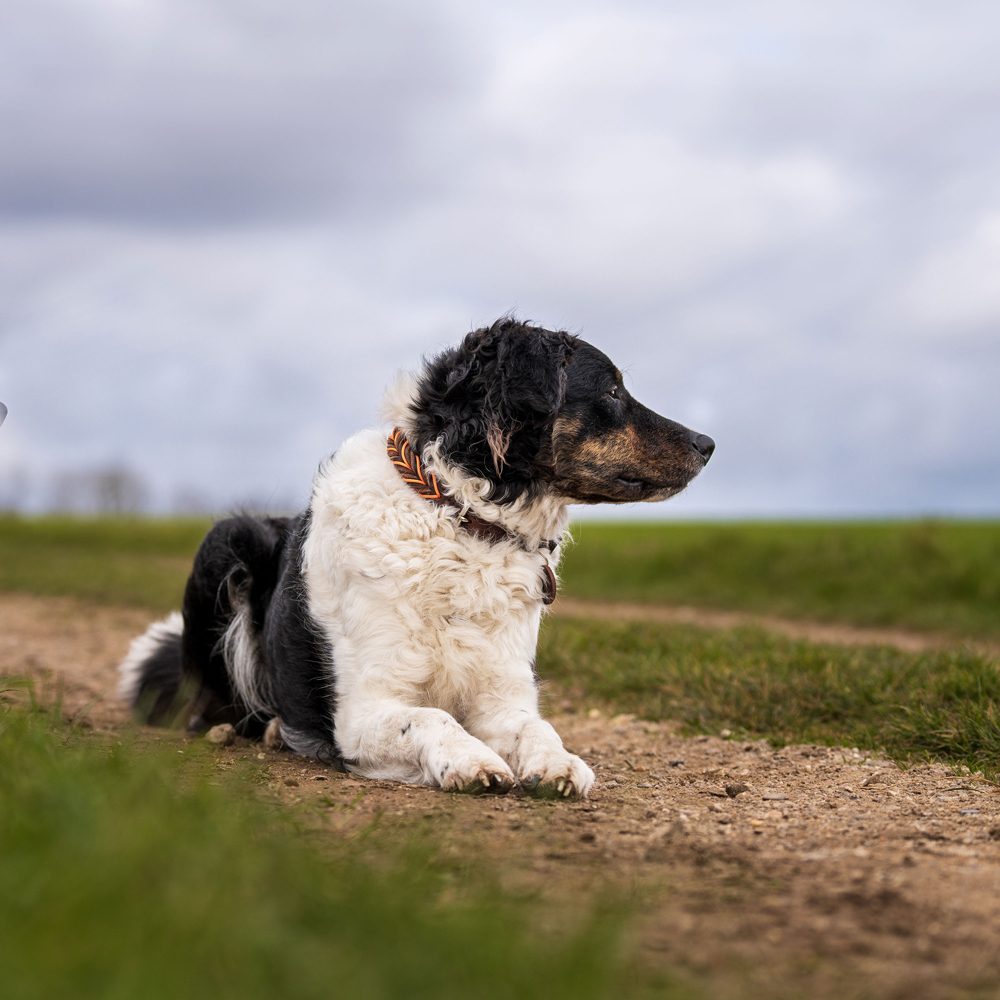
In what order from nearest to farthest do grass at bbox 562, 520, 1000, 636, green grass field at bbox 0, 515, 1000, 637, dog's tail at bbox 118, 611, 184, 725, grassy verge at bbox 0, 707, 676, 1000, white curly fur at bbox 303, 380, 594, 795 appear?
grassy verge at bbox 0, 707, 676, 1000, white curly fur at bbox 303, 380, 594, 795, dog's tail at bbox 118, 611, 184, 725, grass at bbox 562, 520, 1000, 636, green grass field at bbox 0, 515, 1000, 637

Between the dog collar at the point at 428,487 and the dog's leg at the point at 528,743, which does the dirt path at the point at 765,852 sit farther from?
the dog collar at the point at 428,487

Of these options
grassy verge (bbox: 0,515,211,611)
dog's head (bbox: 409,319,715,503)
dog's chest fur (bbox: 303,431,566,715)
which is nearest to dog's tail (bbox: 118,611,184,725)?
grassy verge (bbox: 0,515,211,611)

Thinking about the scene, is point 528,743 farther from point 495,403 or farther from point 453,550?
point 495,403

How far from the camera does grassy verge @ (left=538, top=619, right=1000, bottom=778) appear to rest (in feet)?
16.5

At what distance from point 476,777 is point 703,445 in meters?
2.18

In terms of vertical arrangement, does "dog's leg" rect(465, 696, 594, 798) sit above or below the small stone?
above

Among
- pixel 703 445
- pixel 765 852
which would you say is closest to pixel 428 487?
pixel 703 445

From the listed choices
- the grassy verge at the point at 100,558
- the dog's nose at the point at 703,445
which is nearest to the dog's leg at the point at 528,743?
the dog's nose at the point at 703,445

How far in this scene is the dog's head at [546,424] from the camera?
4.36 m

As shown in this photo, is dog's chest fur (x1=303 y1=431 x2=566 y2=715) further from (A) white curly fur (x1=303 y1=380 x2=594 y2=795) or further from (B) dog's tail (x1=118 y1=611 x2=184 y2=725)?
(B) dog's tail (x1=118 y1=611 x2=184 y2=725)

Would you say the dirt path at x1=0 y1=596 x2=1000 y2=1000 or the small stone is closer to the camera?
the dirt path at x1=0 y1=596 x2=1000 y2=1000

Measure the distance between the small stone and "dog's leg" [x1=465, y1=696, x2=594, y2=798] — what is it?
1478 millimetres

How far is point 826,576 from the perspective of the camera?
14.5 m

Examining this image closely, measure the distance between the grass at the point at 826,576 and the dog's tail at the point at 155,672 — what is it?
911 cm
